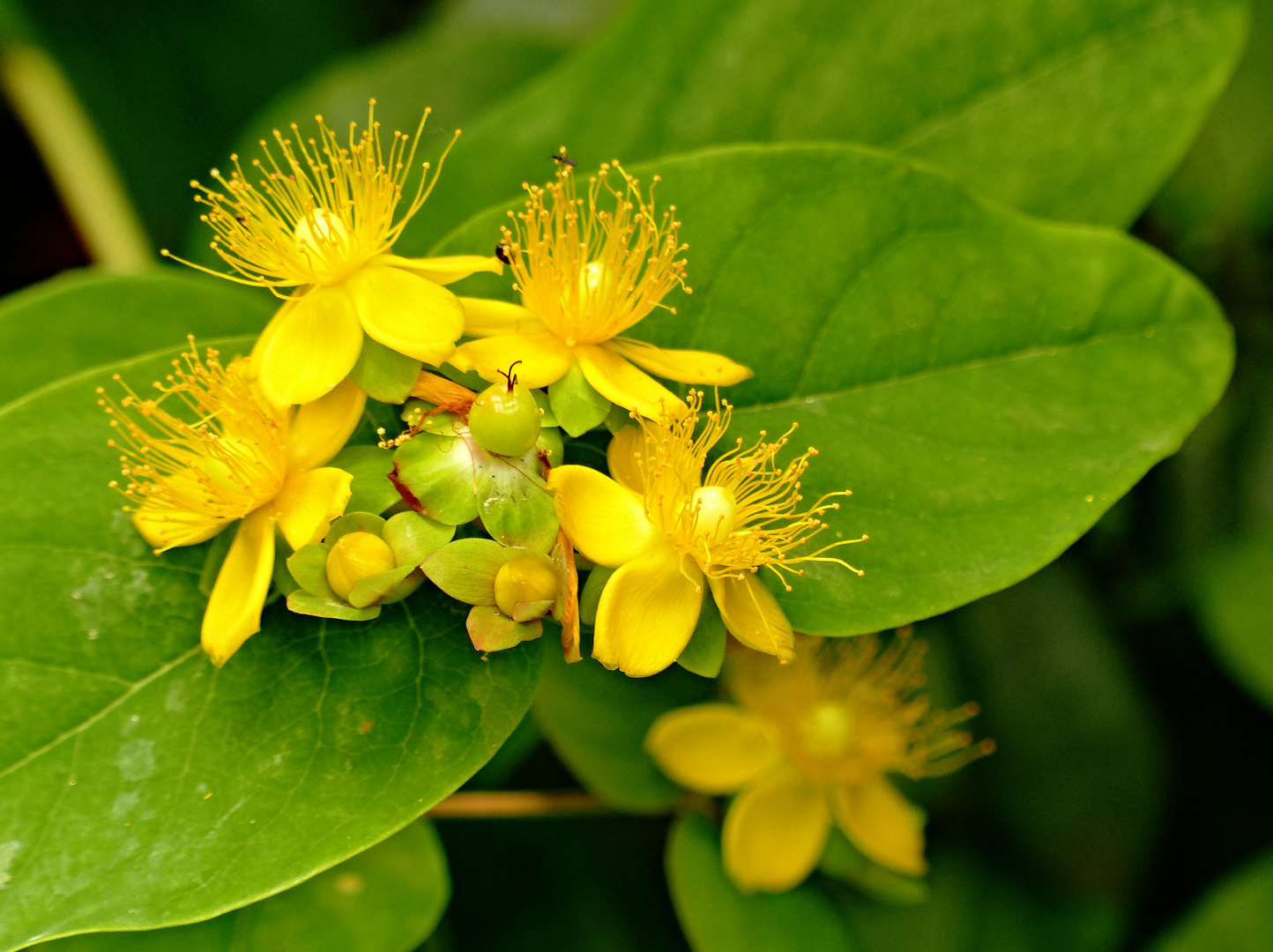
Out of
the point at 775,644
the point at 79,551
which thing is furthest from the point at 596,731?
the point at 79,551

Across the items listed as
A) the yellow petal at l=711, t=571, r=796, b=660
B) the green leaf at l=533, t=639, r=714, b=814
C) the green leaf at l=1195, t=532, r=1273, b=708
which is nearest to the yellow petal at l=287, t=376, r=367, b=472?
the yellow petal at l=711, t=571, r=796, b=660

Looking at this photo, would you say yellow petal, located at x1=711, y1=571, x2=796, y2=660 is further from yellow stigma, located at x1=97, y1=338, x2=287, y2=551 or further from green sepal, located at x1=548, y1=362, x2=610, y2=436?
yellow stigma, located at x1=97, y1=338, x2=287, y2=551

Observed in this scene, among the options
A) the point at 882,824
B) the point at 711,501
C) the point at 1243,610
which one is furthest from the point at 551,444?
the point at 1243,610

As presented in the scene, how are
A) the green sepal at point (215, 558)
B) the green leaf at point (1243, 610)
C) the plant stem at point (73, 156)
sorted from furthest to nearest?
the plant stem at point (73, 156), the green leaf at point (1243, 610), the green sepal at point (215, 558)

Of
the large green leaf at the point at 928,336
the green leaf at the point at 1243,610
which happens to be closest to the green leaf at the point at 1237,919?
the green leaf at the point at 1243,610

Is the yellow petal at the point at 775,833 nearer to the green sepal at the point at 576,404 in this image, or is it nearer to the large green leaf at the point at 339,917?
the large green leaf at the point at 339,917
